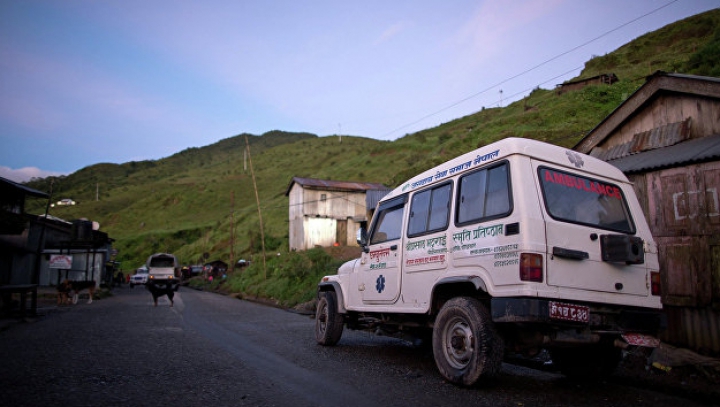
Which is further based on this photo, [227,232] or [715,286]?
[227,232]

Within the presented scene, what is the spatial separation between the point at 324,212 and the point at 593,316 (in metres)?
38.3

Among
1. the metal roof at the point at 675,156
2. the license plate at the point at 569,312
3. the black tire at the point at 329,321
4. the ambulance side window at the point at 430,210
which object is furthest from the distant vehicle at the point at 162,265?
the license plate at the point at 569,312

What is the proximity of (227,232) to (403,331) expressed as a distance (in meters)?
60.4

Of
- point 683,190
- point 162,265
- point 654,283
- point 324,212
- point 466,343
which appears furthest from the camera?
point 324,212

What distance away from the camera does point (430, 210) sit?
20.6 ft

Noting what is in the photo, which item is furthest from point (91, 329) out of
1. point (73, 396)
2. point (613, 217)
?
point (613, 217)

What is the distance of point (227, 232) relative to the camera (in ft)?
210

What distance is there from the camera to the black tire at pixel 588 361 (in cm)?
552

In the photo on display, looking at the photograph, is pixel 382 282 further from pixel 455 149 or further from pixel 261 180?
pixel 261 180

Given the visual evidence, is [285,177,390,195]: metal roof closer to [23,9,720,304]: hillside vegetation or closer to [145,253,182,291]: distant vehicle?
[23,9,720,304]: hillside vegetation

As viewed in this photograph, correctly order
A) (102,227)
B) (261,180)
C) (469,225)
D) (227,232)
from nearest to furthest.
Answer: (469,225) → (227,232) → (102,227) → (261,180)

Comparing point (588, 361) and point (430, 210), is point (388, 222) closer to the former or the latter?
point (430, 210)

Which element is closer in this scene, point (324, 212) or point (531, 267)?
point (531, 267)

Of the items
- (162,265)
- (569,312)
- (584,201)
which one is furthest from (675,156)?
(162,265)
